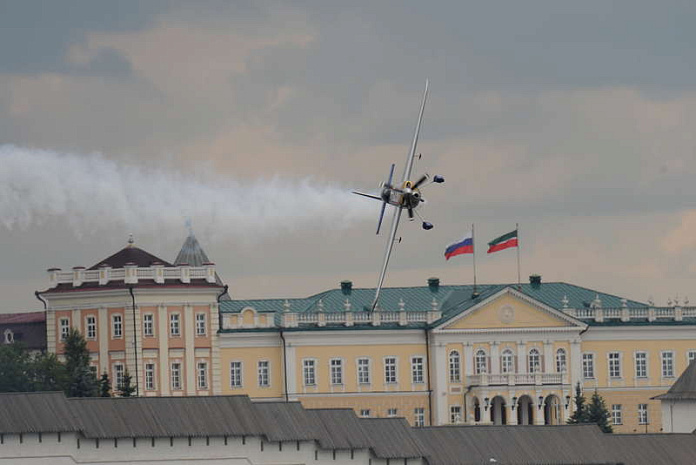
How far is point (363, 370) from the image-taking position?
643 ft

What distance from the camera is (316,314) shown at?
196 m

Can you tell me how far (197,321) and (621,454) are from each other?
55.0m

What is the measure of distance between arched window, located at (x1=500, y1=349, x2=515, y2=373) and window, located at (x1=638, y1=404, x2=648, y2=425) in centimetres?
912

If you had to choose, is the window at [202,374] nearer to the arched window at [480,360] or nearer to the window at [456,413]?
the window at [456,413]

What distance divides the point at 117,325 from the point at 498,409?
26292mm

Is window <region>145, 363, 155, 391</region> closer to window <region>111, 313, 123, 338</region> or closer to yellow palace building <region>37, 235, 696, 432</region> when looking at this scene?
yellow palace building <region>37, 235, 696, 432</region>

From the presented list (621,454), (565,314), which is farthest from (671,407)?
(565,314)

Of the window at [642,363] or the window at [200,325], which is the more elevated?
the window at [200,325]

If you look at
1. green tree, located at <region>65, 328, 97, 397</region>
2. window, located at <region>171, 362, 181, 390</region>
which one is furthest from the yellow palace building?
green tree, located at <region>65, 328, 97, 397</region>

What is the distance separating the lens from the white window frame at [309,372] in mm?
195250

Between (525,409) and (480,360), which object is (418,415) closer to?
(480,360)

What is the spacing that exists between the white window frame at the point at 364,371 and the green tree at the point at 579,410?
547 inches

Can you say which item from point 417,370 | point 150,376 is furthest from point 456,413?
point 150,376

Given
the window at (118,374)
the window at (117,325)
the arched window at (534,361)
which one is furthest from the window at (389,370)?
the window at (117,325)
